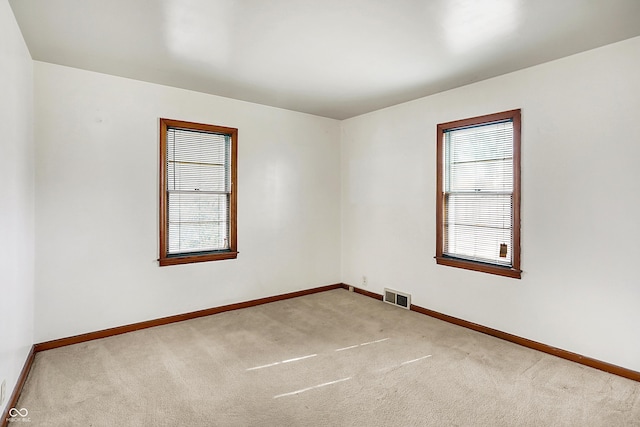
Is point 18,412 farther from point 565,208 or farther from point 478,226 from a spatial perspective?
point 565,208

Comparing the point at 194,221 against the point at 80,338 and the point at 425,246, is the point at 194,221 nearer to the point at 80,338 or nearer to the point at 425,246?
the point at 80,338

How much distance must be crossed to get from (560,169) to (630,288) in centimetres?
109

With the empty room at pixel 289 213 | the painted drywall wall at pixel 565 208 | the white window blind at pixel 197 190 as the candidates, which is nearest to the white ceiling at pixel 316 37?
the empty room at pixel 289 213

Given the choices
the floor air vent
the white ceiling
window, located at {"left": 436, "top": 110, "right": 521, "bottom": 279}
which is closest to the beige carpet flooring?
the floor air vent

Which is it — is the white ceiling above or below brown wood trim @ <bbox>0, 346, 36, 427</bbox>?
above

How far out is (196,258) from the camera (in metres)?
4.11

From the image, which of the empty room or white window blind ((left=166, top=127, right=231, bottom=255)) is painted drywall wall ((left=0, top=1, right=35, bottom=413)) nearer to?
the empty room

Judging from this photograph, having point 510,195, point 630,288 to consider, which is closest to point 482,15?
point 510,195

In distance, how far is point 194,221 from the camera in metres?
4.18

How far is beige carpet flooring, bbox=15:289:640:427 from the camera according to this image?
2.26 m

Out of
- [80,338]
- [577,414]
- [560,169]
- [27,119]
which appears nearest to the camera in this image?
[577,414]

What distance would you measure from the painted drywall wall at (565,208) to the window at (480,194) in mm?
94

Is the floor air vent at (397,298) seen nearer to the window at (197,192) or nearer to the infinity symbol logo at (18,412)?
the window at (197,192)

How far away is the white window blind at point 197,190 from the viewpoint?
13.2 feet
